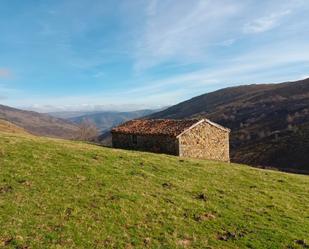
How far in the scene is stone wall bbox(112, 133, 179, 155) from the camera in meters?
39.5

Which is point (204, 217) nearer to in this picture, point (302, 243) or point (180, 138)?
point (302, 243)

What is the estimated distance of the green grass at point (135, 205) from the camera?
14.2m

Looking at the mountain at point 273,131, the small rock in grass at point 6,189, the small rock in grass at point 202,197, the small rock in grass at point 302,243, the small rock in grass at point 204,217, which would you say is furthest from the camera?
the mountain at point 273,131

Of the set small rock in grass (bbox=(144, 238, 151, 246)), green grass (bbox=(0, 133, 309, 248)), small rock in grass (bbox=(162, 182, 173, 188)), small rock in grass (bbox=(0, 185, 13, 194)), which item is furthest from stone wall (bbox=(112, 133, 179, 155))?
small rock in grass (bbox=(144, 238, 151, 246))

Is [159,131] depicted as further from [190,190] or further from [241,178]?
[190,190]

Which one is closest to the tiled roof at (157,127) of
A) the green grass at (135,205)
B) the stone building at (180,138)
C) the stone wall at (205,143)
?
the stone building at (180,138)

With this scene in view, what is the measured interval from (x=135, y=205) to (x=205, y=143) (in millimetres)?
25674

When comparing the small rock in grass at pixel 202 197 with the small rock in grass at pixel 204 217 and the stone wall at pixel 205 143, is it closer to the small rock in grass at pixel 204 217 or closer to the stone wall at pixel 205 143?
the small rock in grass at pixel 204 217

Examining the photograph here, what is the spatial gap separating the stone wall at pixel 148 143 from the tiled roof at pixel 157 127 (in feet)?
1.70

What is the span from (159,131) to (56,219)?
27050 millimetres

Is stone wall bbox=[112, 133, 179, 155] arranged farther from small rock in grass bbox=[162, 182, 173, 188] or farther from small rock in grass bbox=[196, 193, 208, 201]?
small rock in grass bbox=[196, 193, 208, 201]

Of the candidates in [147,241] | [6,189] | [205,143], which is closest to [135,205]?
[147,241]

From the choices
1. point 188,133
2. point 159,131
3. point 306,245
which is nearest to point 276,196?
point 306,245

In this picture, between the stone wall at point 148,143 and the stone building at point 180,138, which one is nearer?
the stone building at point 180,138
